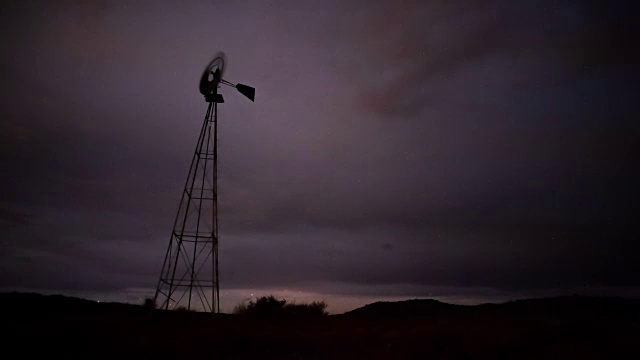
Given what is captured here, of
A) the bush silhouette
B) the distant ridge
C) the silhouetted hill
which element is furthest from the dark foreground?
the silhouetted hill

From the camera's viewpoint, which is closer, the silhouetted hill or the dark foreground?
the dark foreground

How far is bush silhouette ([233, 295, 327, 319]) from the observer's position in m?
23.9

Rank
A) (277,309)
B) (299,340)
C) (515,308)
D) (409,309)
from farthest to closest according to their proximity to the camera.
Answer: (409,309), (515,308), (277,309), (299,340)

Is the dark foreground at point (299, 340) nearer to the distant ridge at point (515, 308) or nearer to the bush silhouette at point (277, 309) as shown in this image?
the bush silhouette at point (277, 309)

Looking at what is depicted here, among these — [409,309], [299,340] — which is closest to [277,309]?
[299,340]

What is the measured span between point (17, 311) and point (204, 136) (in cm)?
1256

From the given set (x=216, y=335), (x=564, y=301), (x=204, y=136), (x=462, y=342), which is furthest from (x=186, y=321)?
(x=564, y=301)

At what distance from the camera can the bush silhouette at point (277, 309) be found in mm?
23859

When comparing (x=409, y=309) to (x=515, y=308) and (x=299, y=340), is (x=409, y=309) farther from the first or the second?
Result: (x=299, y=340)

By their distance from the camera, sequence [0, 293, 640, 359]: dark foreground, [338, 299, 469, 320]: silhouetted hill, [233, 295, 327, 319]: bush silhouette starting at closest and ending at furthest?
[0, 293, 640, 359]: dark foreground, [233, 295, 327, 319]: bush silhouette, [338, 299, 469, 320]: silhouetted hill

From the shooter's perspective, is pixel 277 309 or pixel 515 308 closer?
pixel 277 309

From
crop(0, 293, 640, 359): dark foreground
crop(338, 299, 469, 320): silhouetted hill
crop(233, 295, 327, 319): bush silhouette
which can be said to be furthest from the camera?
crop(338, 299, 469, 320): silhouetted hill

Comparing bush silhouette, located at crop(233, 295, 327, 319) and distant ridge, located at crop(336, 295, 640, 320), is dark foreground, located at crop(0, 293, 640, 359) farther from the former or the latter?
distant ridge, located at crop(336, 295, 640, 320)

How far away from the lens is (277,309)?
24203 millimetres
